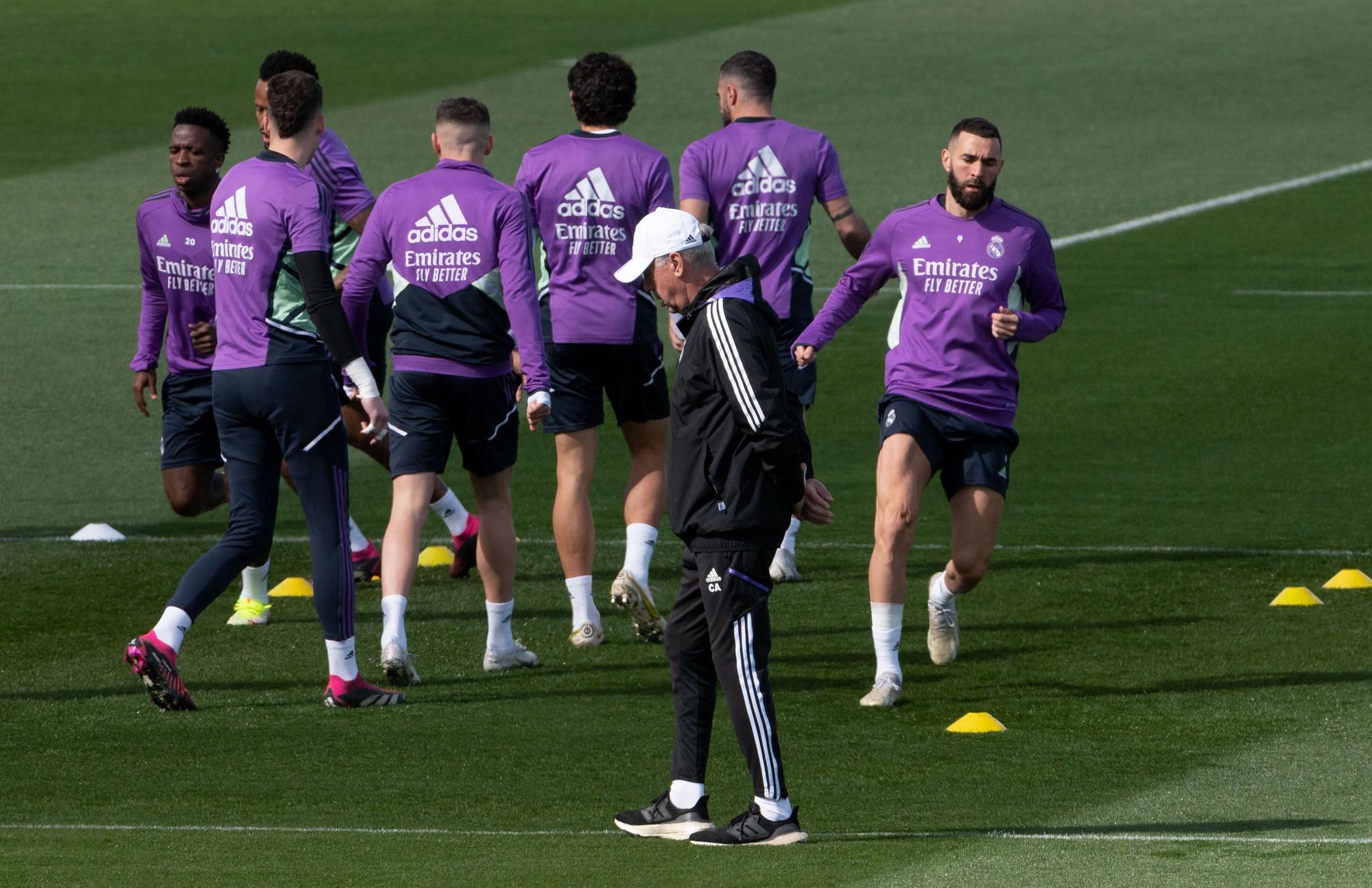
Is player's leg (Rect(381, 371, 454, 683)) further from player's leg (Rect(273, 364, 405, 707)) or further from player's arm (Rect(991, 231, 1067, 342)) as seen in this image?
player's arm (Rect(991, 231, 1067, 342))

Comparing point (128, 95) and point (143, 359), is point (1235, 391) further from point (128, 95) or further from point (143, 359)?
point (128, 95)

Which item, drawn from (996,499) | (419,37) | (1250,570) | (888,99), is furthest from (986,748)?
(419,37)

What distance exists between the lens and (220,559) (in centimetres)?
902

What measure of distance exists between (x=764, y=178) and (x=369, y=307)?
6.07ft

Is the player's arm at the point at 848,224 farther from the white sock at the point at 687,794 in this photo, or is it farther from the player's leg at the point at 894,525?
the white sock at the point at 687,794

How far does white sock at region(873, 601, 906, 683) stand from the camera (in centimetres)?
919

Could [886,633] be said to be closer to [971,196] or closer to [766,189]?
[971,196]

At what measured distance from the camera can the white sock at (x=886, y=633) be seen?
9.19m

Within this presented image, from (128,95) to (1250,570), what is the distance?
24.3m

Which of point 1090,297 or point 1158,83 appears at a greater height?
point 1158,83

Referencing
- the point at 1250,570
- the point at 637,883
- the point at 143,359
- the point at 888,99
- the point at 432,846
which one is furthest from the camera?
the point at 888,99

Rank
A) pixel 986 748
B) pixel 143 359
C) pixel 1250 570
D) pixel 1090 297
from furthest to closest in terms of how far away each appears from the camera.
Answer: pixel 1090 297, pixel 1250 570, pixel 143 359, pixel 986 748

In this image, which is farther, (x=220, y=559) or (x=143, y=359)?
(x=143, y=359)

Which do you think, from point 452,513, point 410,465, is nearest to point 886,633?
point 410,465
